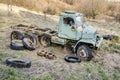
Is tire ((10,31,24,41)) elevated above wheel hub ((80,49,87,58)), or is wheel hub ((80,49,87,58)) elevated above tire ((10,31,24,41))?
tire ((10,31,24,41))

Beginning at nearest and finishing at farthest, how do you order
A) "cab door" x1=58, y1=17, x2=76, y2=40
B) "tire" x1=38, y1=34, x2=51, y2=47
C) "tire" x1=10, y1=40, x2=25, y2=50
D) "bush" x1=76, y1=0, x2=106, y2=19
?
"tire" x1=10, y1=40, x2=25, y2=50
"cab door" x1=58, y1=17, x2=76, y2=40
"tire" x1=38, y1=34, x2=51, y2=47
"bush" x1=76, y1=0, x2=106, y2=19

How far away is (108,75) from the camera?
43.6 feet

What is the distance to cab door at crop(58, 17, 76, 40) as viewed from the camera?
1478cm

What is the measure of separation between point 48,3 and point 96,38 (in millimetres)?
16505

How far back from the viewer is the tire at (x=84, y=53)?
14070 mm

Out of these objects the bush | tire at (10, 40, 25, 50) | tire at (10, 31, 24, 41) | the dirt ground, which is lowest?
the dirt ground

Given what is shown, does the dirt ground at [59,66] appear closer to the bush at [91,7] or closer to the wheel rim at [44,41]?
the wheel rim at [44,41]

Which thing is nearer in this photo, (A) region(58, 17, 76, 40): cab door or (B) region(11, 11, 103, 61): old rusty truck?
(B) region(11, 11, 103, 61): old rusty truck

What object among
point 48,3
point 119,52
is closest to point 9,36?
point 119,52

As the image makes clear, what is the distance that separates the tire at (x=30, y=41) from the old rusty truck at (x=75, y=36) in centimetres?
58

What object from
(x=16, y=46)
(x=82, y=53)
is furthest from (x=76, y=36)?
(x=16, y=46)

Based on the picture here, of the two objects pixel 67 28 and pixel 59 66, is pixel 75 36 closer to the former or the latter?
pixel 67 28

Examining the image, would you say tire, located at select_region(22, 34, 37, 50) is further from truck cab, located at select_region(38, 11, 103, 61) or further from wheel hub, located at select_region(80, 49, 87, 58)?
wheel hub, located at select_region(80, 49, 87, 58)

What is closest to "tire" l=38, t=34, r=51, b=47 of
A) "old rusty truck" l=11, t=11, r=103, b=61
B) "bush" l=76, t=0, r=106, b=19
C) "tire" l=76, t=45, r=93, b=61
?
"old rusty truck" l=11, t=11, r=103, b=61
